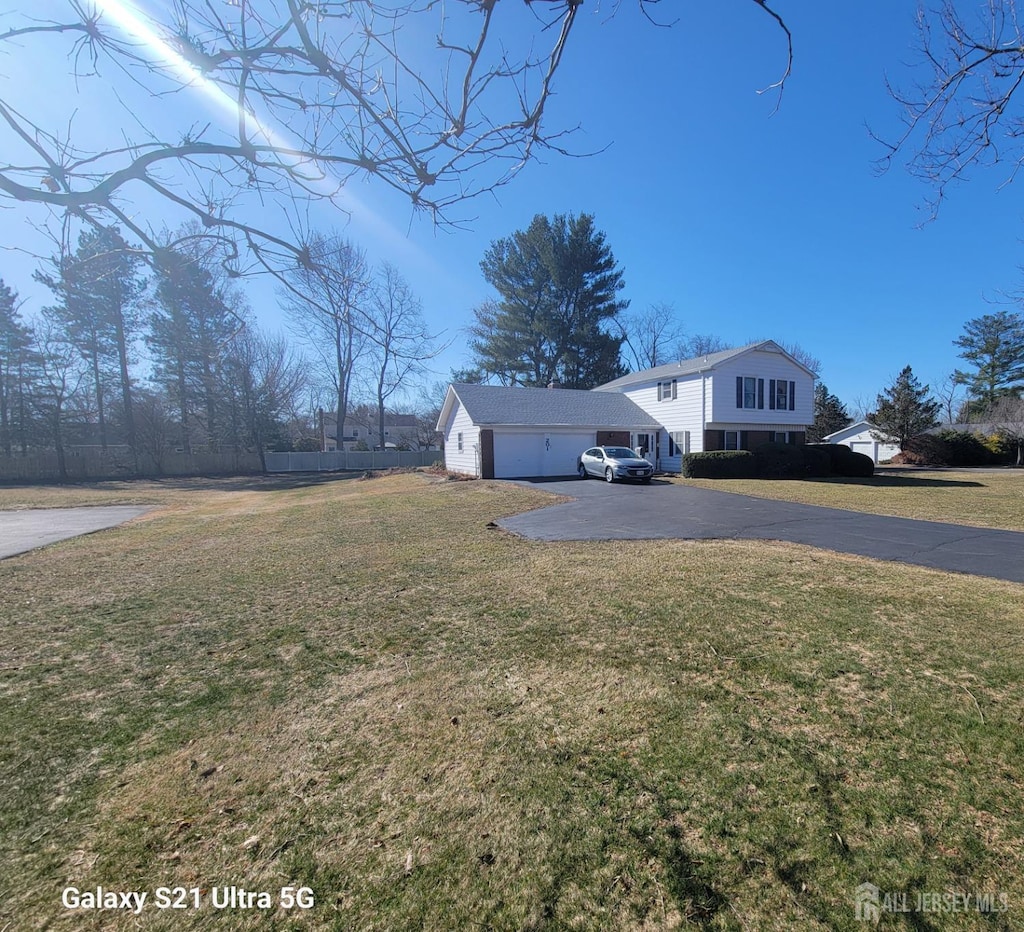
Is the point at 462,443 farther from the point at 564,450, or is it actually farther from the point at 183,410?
the point at 183,410

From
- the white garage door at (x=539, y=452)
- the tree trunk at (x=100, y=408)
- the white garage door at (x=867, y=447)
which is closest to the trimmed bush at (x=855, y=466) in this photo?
the white garage door at (x=539, y=452)

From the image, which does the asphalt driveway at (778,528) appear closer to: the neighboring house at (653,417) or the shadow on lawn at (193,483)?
the neighboring house at (653,417)

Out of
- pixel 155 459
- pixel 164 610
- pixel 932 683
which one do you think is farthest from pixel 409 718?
pixel 155 459

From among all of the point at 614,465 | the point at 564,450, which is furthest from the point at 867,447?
the point at 614,465

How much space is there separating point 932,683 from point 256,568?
24.6ft

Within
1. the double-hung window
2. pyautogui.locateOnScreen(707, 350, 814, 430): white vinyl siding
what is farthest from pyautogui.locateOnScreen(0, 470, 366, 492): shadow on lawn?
pyautogui.locateOnScreen(707, 350, 814, 430): white vinyl siding

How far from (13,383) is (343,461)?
788 inches

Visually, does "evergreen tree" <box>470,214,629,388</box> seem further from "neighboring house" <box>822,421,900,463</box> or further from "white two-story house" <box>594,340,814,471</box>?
"neighboring house" <box>822,421,900,463</box>

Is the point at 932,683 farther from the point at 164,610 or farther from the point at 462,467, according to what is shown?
the point at 462,467

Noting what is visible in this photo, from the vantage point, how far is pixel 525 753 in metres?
2.49

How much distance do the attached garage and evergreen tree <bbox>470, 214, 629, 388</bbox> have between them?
11634 mm

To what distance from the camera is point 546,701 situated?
2.99 metres

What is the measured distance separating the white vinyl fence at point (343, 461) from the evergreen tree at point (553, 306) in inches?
394

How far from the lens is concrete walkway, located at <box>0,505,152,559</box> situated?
9508mm
